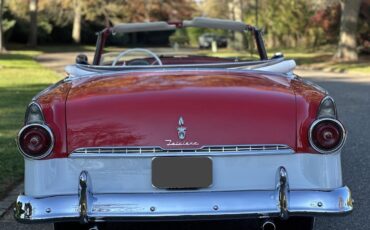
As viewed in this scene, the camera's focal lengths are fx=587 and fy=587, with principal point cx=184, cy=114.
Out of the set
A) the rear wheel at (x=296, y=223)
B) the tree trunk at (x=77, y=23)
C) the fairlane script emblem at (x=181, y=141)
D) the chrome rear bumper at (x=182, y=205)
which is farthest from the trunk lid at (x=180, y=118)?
the tree trunk at (x=77, y=23)

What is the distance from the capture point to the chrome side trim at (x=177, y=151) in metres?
3.31

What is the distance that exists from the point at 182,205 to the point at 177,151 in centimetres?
30

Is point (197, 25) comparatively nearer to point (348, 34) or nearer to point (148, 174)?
point (148, 174)

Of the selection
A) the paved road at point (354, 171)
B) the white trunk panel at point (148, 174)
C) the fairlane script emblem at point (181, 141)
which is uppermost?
the fairlane script emblem at point (181, 141)

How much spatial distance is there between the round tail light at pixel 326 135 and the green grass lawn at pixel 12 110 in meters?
3.27

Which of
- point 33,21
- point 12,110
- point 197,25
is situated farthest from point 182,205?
point 33,21

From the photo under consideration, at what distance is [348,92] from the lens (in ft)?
47.0

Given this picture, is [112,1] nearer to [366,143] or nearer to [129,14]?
[129,14]

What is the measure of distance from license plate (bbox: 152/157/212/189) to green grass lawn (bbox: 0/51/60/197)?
2679 millimetres

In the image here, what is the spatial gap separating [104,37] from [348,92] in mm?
9836

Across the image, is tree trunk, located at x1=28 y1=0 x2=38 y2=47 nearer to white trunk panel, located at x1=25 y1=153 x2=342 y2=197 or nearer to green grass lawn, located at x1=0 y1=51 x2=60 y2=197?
green grass lawn, located at x1=0 y1=51 x2=60 y2=197

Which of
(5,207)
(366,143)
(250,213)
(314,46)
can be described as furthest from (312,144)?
(314,46)

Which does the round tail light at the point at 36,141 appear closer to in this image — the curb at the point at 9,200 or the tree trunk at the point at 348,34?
the curb at the point at 9,200

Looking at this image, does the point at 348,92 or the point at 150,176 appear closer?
the point at 150,176
